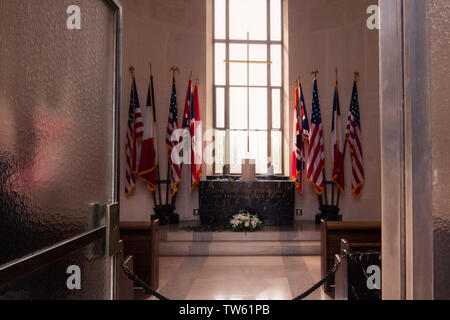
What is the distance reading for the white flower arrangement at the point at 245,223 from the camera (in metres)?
5.94

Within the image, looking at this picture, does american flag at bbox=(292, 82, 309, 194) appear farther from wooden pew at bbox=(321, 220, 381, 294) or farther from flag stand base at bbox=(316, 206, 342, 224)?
wooden pew at bbox=(321, 220, 381, 294)

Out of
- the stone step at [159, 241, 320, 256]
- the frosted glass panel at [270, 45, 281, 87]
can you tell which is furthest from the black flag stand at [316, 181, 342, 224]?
the frosted glass panel at [270, 45, 281, 87]

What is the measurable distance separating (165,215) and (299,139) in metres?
3.32

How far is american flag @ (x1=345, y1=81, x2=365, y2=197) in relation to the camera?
652 cm

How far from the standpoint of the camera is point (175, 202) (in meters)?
7.03

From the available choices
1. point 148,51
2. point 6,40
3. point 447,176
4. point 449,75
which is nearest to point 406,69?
point 449,75

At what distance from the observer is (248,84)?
7.83 m

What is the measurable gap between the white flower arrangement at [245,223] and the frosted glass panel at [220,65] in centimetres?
355

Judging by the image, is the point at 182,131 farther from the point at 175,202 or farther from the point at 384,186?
the point at 384,186

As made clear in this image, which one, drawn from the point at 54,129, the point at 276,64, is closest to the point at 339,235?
the point at 54,129

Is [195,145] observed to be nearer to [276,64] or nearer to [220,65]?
[220,65]

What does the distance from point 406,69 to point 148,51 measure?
7.00m

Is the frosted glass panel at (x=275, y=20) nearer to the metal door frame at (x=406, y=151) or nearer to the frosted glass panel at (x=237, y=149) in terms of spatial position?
the frosted glass panel at (x=237, y=149)

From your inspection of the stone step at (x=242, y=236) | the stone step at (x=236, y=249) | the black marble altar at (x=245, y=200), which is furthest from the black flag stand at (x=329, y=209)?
the stone step at (x=236, y=249)
